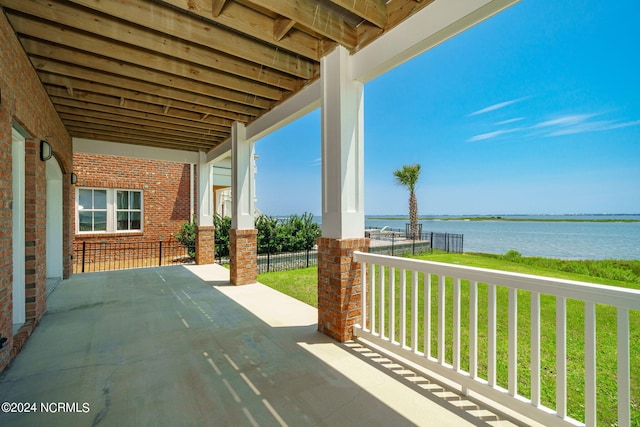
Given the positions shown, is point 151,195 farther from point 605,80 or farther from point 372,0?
point 605,80

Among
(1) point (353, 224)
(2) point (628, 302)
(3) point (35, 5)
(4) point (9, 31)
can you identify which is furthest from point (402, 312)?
(4) point (9, 31)

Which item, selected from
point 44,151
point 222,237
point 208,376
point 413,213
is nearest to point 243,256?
point 44,151

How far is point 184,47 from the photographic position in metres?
3.22

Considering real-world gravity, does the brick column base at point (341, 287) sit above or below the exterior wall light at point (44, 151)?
below

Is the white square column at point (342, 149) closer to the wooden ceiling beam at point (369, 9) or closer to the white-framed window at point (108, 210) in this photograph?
the wooden ceiling beam at point (369, 9)

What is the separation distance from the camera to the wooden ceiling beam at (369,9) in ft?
8.06

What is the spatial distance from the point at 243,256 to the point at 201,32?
3886 millimetres

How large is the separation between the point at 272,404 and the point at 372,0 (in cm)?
337

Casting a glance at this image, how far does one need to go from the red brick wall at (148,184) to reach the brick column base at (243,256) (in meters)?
5.66

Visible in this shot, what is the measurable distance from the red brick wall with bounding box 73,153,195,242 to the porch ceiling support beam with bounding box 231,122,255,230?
18.2 feet

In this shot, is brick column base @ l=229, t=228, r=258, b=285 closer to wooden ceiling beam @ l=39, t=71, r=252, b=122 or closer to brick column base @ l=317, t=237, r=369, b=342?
wooden ceiling beam @ l=39, t=71, r=252, b=122

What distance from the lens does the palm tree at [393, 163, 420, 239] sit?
53.9 feet

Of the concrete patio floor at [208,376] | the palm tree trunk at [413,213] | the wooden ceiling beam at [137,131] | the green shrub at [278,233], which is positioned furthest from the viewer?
the palm tree trunk at [413,213]

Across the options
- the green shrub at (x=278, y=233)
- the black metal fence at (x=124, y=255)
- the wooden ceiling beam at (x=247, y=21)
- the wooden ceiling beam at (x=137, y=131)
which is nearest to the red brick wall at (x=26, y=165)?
the wooden ceiling beam at (x=137, y=131)
